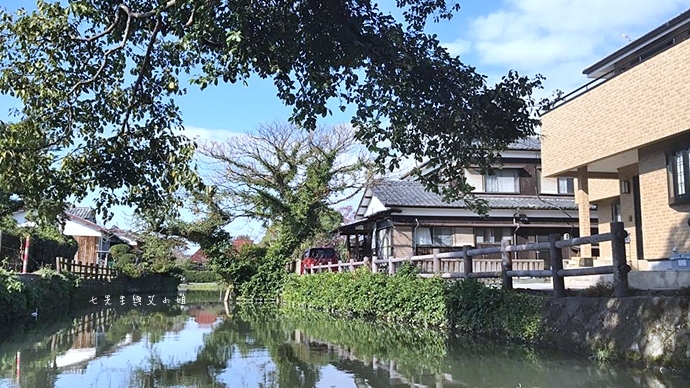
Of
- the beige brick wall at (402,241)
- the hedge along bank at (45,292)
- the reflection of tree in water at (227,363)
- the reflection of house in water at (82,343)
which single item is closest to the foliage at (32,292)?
the hedge along bank at (45,292)

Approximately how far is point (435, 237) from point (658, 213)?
1242cm

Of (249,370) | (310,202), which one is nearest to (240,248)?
(310,202)

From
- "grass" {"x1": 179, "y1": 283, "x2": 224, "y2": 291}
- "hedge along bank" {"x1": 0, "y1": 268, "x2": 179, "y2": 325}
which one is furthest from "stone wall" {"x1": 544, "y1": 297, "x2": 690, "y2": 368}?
"grass" {"x1": 179, "y1": 283, "x2": 224, "y2": 291}

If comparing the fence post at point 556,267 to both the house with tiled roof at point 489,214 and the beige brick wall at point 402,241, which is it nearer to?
the house with tiled roof at point 489,214

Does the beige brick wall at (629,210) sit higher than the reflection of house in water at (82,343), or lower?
higher

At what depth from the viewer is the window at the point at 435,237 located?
977 inches

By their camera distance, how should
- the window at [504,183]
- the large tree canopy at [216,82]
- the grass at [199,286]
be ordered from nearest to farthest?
the large tree canopy at [216,82] → the window at [504,183] → the grass at [199,286]

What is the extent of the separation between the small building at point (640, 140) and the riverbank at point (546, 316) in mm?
4393

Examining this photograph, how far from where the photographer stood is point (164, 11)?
6094mm

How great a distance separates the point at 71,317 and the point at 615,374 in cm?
1531

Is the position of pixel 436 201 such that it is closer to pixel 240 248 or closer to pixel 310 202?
pixel 310 202

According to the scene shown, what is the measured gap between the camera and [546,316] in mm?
9438

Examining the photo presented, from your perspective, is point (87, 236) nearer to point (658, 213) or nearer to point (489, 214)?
point (489, 214)

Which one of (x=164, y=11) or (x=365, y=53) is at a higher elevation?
(x=164, y=11)
